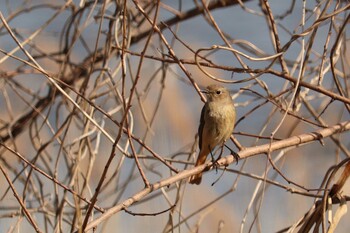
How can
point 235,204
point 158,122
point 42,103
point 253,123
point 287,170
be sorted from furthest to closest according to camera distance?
point 253,123, point 287,170, point 235,204, point 158,122, point 42,103

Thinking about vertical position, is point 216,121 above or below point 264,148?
above

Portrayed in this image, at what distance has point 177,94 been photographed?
4918 mm

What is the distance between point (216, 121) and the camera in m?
3.88

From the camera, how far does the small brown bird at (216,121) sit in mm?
3859

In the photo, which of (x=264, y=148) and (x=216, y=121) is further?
(x=216, y=121)

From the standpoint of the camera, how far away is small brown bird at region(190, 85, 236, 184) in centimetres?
386

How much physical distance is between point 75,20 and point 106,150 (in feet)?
4.42

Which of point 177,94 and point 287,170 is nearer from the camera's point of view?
point 177,94

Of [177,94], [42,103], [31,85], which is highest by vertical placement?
[31,85]

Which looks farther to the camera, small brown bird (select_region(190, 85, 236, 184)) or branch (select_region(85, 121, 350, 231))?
small brown bird (select_region(190, 85, 236, 184))

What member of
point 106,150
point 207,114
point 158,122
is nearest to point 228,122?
point 207,114

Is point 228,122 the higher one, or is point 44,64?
point 44,64

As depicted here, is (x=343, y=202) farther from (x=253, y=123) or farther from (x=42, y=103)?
(x=253, y=123)

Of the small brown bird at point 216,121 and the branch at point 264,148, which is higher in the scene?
the small brown bird at point 216,121
